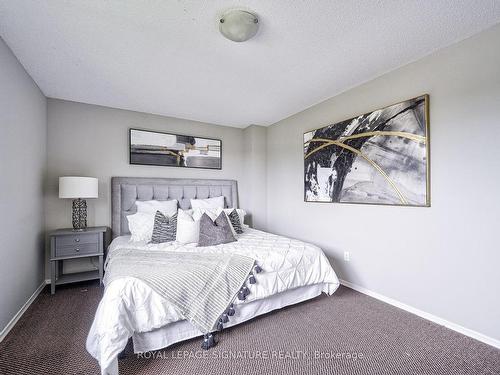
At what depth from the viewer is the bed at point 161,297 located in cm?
150

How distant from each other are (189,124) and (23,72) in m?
2.01

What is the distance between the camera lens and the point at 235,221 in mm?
3244

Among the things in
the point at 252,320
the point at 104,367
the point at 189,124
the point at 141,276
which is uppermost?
the point at 189,124

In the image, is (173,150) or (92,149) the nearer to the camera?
(92,149)

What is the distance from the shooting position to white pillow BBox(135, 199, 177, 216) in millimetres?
3223

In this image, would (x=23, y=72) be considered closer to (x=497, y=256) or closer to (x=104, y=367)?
(x=104, y=367)

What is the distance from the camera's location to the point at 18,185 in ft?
7.16

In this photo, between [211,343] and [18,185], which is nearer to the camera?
[211,343]

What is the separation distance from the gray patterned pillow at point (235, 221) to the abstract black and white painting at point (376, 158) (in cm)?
107

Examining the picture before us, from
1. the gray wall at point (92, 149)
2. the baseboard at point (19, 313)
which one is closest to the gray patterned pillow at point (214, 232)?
the gray wall at point (92, 149)

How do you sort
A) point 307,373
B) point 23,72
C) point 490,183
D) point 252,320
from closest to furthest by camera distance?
point 307,373 → point 490,183 → point 252,320 → point 23,72

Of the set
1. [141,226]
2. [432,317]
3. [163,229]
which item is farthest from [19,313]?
[432,317]

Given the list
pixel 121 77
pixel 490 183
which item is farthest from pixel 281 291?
pixel 121 77

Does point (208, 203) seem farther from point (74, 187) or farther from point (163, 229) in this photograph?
point (74, 187)
